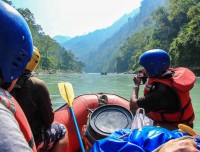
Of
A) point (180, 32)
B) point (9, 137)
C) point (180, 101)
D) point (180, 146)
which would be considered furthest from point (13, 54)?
point (180, 32)

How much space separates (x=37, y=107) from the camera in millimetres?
2291

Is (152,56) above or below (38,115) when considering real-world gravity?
above

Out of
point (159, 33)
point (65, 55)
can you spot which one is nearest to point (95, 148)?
point (159, 33)

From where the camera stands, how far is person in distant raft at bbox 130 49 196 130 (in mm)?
2693

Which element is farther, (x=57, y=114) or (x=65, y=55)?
(x=65, y=55)

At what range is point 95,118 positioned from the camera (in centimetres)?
255

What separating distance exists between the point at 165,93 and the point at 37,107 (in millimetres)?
1181

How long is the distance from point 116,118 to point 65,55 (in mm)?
106216

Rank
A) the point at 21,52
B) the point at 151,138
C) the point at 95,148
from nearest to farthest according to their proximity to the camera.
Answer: the point at 21,52 → the point at 151,138 → the point at 95,148

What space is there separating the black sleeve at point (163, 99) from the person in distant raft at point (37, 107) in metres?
0.91

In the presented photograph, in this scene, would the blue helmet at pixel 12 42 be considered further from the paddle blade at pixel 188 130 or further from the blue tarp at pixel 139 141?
the paddle blade at pixel 188 130

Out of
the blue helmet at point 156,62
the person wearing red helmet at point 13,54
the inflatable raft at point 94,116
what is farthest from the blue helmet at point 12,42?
the blue helmet at point 156,62

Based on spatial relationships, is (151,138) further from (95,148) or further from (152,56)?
(152,56)

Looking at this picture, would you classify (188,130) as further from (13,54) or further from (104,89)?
(104,89)
